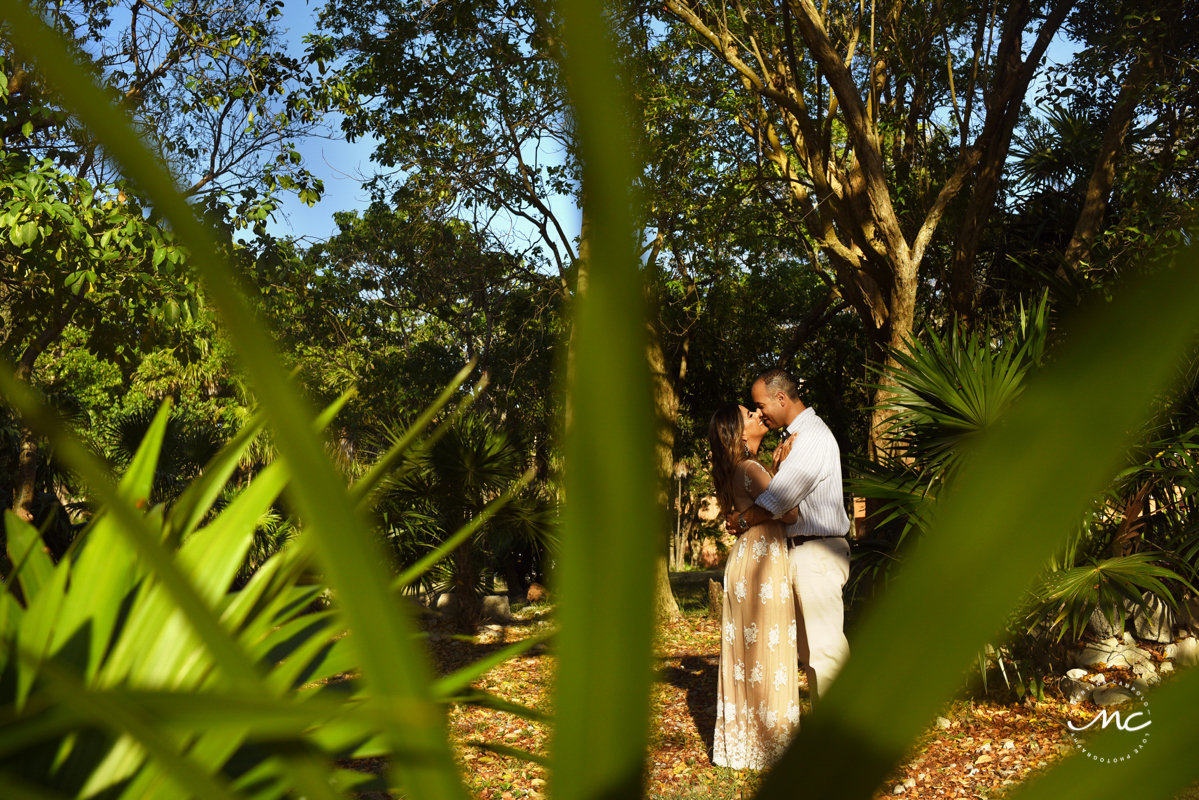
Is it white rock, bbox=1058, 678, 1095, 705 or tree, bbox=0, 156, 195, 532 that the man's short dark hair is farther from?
tree, bbox=0, 156, 195, 532

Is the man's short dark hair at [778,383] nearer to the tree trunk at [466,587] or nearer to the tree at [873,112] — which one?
the tree at [873,112]

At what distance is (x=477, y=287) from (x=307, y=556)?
1112 cm

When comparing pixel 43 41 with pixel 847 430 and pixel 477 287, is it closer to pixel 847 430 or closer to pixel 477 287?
pixel 477 287

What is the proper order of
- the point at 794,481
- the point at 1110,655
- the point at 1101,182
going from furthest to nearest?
the point at 1101,182 < the point at 1110,655 < the point at 794,481

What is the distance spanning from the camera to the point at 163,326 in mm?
6594

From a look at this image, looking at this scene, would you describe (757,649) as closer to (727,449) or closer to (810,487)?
(810,487)

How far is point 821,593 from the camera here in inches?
155

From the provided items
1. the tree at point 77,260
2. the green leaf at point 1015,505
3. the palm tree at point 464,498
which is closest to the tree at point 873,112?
the palm tree at point 464,498

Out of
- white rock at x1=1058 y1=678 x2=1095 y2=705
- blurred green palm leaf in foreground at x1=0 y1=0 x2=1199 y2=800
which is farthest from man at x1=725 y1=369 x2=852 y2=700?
blurred green palm leaf in foreground at x1=0 y1=0 x2=1199 y2=800

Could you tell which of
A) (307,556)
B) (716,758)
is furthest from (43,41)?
(716,758)

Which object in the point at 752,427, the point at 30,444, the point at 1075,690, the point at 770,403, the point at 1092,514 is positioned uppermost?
the point at 30,444

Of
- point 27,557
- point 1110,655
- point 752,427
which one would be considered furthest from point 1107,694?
point 27,557

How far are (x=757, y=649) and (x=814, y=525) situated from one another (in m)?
0.70

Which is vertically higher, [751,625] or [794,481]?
[794,481]
